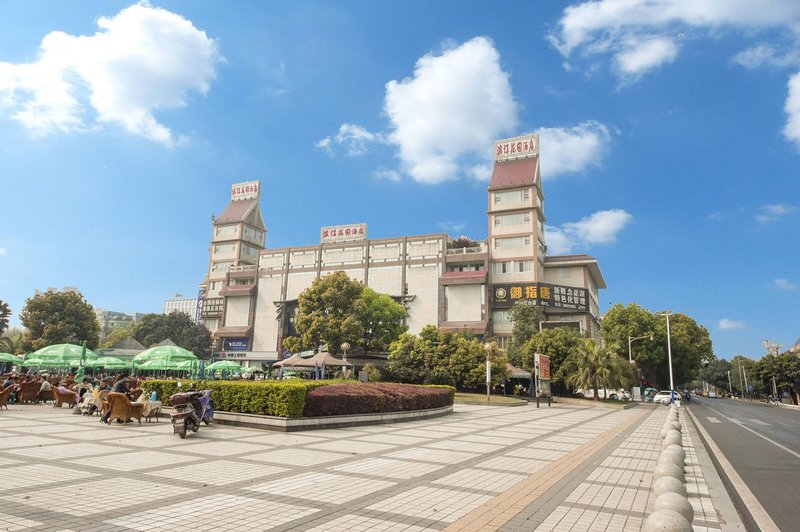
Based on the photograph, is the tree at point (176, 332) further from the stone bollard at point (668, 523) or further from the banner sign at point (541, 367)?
the stone bollard at point (668, 523)

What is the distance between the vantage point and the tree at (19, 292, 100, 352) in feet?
168

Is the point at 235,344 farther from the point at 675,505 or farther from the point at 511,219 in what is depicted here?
the point at 675,505

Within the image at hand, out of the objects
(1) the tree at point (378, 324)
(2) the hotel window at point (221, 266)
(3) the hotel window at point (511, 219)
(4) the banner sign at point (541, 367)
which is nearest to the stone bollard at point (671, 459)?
(4) the banner sign at point (541, 367)

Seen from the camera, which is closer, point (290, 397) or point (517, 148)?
point (290, 397)

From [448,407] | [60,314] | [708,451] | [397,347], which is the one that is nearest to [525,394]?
[397,347]

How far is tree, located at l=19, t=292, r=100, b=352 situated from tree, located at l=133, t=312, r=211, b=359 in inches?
889

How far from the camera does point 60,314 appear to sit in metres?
52.8

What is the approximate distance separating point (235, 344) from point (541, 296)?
44.7m

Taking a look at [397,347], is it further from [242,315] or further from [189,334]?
[189,334]

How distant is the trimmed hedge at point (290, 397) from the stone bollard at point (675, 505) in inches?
413

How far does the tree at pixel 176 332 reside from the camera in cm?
7712

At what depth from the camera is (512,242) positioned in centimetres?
6178

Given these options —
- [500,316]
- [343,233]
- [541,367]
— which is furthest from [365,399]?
[343,233]

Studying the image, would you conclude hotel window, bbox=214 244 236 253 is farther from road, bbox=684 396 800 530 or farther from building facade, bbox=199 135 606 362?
road, bbox=684 396 800 530
